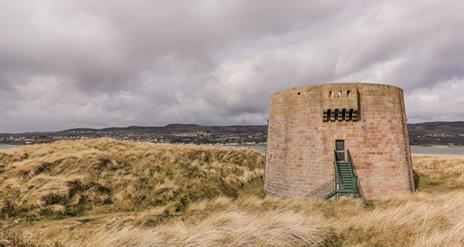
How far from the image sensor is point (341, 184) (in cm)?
1410

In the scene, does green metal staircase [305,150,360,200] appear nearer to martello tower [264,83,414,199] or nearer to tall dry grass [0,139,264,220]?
martello tower [264,83,414,199]

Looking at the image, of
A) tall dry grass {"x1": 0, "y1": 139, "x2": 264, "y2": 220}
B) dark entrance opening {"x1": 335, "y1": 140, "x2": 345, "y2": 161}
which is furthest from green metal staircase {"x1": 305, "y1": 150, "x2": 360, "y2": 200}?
tall dry grass {"x1": 0, "y1": 139, "x2": 264, "y2": 220}

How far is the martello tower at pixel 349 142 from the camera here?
1475cm

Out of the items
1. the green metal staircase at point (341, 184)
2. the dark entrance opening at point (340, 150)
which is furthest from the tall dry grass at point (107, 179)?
the dark entrance opening at point (340, 150)

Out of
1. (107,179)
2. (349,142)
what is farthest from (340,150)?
(107,179)

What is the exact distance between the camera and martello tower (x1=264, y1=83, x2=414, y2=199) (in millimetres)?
14750

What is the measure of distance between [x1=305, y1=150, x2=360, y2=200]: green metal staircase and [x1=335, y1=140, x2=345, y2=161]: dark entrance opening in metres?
0.22

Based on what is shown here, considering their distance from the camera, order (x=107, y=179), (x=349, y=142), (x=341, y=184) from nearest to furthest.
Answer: (x=341, y=184) → (x=349, y=142) → (x=107, y=179)

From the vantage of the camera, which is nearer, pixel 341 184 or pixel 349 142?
pixel 341 184

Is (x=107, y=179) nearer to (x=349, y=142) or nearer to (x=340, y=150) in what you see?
(x=340, y=150)

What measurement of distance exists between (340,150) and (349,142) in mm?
617

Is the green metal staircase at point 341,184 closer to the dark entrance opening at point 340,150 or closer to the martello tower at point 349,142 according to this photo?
the martello tower at point 349,142

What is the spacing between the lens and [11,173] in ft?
57.2

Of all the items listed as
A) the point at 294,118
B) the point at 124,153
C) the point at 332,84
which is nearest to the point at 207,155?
the point at 124,153
